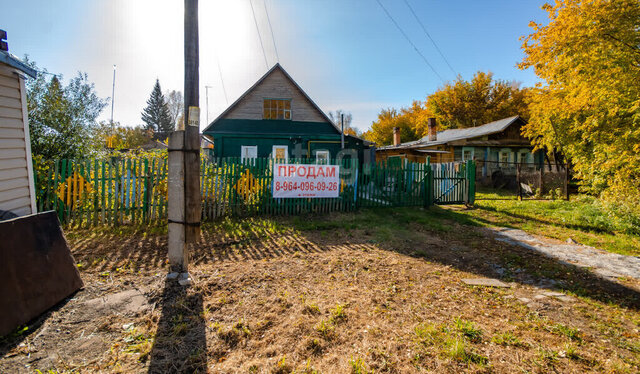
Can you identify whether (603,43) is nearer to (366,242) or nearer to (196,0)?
(366,242)

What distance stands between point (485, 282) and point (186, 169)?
15.7 feet

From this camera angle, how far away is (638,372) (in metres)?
2.13

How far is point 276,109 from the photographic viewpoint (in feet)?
55.4

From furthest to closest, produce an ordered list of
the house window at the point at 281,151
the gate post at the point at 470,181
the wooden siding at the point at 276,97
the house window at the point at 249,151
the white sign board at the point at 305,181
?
the house window at the point at 281,151
the wooden siding at the point at 276,97
the house window at the point at 249,151
the gate post at the point at 470,181
the white sign board at the point at 305,181

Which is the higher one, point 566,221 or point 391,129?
point 391,129

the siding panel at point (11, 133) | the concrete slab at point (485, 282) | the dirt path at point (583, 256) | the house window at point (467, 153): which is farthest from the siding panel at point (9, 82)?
the house window at point (467, 153)

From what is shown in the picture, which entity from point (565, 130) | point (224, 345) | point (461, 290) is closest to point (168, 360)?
point (224, 345)

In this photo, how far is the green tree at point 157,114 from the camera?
179 ft

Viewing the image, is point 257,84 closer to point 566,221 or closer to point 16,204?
point 16,204

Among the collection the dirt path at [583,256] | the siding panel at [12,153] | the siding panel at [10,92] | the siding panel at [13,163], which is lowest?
the dirt path at [583,256]

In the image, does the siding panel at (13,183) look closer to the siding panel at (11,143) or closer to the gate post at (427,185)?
the siding panel at (11,143)

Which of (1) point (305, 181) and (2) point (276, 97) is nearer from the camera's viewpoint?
(1) point (305, 181)

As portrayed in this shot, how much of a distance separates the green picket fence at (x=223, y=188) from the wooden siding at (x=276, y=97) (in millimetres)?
8941

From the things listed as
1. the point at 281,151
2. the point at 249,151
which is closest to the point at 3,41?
the point at 249,151
